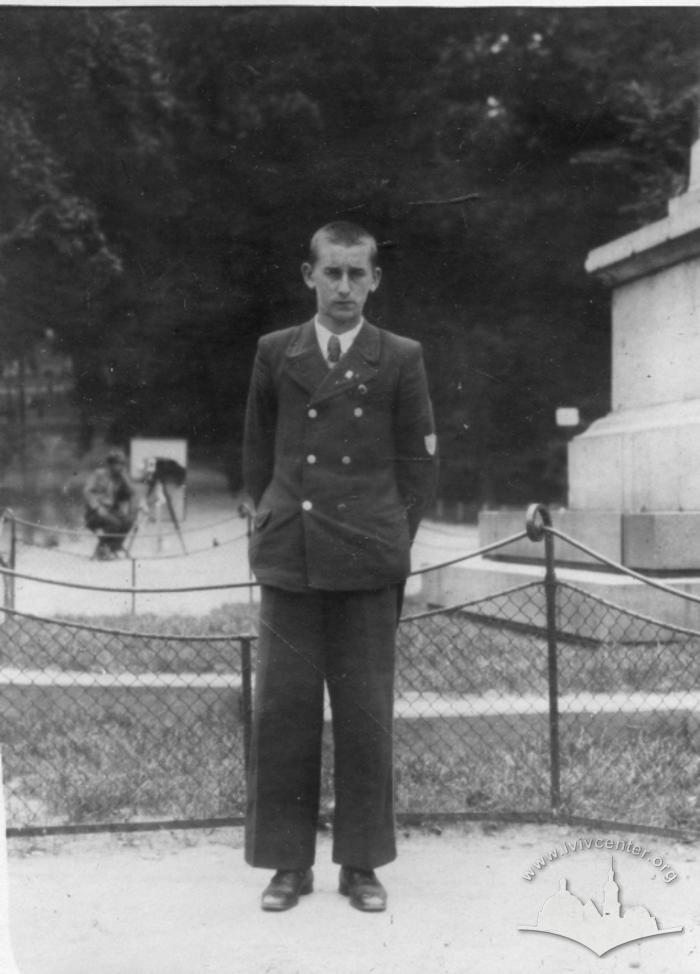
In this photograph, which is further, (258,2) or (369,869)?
(258,2)

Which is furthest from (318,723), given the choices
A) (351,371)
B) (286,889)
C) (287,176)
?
(287,176)

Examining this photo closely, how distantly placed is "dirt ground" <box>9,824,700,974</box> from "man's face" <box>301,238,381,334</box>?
1826 mm

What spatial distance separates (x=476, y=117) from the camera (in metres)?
6.05

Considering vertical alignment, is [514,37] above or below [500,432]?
above

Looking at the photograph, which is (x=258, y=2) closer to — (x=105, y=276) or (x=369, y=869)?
(x=369, y=869)

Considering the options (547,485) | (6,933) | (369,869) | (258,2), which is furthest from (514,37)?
(547,485)

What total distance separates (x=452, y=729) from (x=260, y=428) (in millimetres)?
1783

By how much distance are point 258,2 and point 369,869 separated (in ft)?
9.74

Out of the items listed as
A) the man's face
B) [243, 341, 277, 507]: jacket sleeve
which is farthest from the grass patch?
the man's face

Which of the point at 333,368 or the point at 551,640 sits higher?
the point at 333,368

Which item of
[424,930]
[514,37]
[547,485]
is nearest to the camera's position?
[424,930]

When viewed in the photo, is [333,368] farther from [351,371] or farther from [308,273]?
[308,273]

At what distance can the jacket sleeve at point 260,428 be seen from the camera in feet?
11.7

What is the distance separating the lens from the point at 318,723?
3527mm
